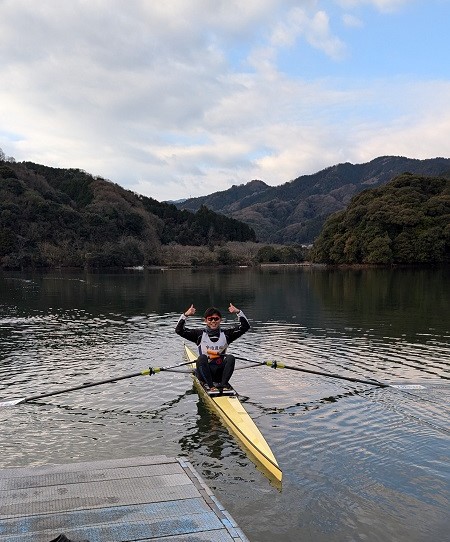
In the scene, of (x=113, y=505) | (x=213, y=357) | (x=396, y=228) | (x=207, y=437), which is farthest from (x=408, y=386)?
(x=396, y=228)

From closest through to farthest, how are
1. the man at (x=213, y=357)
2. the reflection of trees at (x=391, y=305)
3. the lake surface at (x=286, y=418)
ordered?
the lake surface at (x=286, y=418)
the man at (x=213, y=357)
the reflection of trees at (x=391, y=305)

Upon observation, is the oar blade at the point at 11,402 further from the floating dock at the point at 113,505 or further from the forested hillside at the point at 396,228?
the forested hillside at the point at 396,228

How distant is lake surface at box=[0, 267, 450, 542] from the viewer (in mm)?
6008

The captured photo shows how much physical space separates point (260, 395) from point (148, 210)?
400ft

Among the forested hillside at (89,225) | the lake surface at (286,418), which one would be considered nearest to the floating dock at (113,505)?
the lake surface at (286,418)

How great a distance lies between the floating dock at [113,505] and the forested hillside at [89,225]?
7611 centimetres

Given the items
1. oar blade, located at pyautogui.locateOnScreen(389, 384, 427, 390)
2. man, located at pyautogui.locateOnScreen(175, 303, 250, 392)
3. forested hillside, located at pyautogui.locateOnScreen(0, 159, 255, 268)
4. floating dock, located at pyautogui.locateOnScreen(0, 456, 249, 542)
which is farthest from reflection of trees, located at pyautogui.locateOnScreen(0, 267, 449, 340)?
forested hillside, located at pyautogui.locateOnScreen(0, 159, 255, 268)

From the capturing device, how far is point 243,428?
7.93m

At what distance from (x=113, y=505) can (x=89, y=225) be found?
9404cm

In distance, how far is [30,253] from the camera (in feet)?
255

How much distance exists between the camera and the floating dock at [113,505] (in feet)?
14.1

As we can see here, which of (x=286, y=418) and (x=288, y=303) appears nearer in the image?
(x=286, y=418)

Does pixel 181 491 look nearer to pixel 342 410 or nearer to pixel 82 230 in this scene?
pixel 342 410

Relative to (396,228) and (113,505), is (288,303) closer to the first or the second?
(113,505)
